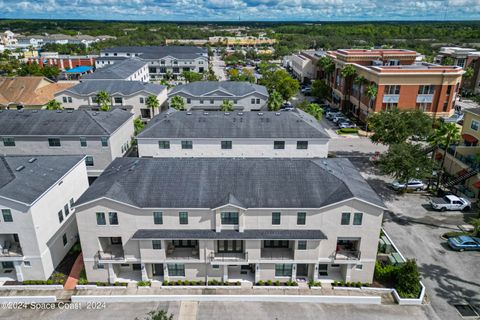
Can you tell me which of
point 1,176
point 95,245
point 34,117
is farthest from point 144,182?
point 34,117


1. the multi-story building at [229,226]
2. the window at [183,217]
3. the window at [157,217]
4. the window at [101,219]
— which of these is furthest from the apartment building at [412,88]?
the window at [101,219]

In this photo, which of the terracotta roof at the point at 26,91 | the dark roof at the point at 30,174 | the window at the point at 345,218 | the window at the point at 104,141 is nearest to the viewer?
the window at the point at 345,218

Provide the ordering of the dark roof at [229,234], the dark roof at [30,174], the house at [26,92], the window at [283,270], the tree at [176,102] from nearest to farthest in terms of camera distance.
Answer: the dark roof at [229,234]
the dark roof at [30,174]
the window at [283,270]
the tree at [176,102]
the house at [26,92]

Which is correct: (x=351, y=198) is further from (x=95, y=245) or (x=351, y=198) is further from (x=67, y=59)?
(x=67, y=59)

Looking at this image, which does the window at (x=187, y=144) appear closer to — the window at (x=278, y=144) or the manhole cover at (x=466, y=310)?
the window at (x=278, y=144)

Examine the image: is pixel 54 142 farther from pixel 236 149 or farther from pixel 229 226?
pixel 229 226

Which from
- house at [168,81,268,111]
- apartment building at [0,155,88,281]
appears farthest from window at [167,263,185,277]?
house at [168,81,268,111]
